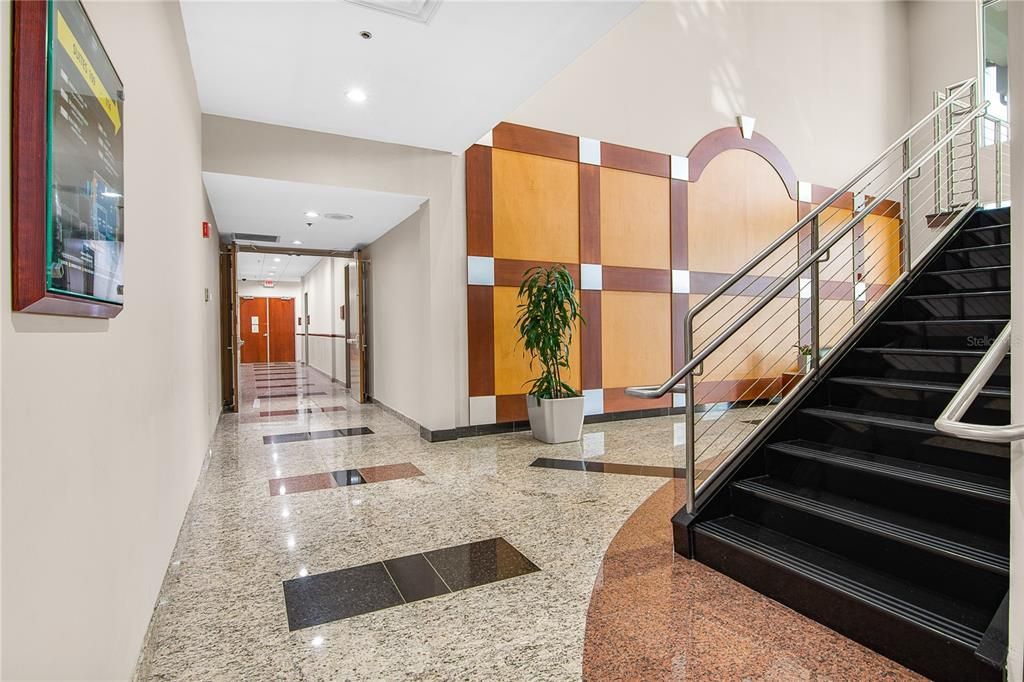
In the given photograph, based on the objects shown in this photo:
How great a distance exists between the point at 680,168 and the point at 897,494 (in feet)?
17.4

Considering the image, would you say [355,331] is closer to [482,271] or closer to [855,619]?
[482,271]

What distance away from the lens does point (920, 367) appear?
2926mm

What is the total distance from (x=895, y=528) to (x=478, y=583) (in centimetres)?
168

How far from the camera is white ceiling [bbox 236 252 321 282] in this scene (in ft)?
34.6

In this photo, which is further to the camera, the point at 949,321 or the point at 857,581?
the point at 949,321

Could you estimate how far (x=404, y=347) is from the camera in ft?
21.0

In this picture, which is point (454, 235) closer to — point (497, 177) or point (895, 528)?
point (497, 177)

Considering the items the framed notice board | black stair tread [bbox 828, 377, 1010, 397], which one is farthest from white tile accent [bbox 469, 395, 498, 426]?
the framed notice board

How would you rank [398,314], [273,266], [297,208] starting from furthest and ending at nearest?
[273,266]
[398,314]
[297,208]

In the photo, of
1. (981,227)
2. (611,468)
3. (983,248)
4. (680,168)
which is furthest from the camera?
(680,168)

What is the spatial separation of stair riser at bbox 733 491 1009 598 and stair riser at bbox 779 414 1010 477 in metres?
0.49

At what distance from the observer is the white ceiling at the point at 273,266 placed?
34.6ft

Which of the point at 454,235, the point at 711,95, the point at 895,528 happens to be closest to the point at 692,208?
the point at 711,95

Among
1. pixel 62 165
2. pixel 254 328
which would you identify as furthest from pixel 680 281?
pixel 254 328
